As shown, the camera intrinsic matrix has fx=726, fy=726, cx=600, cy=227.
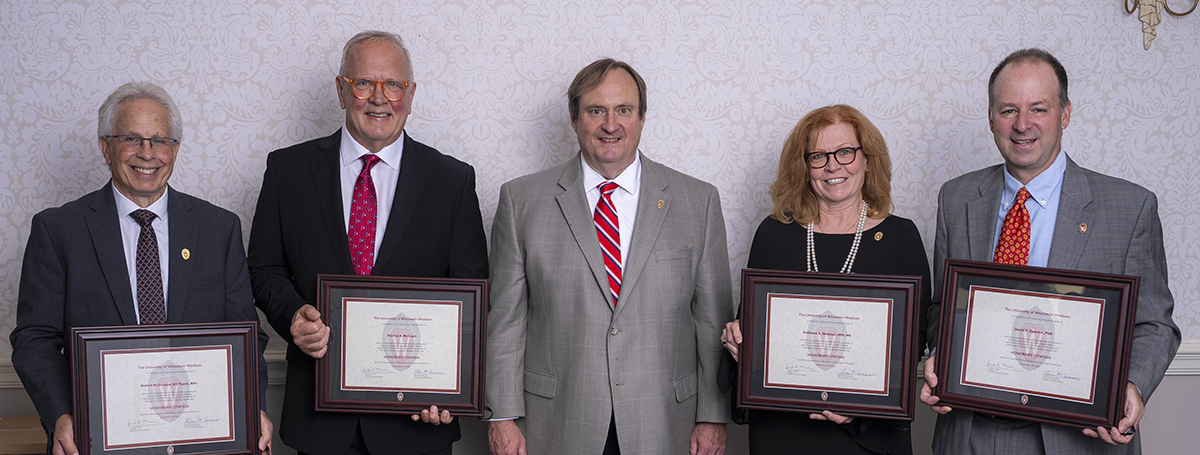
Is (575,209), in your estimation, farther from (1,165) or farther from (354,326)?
(1,165)

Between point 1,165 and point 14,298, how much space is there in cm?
55

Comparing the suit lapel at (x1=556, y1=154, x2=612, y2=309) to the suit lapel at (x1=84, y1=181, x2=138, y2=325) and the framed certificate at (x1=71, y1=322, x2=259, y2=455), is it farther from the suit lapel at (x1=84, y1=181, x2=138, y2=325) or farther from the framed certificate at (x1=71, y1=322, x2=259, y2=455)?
the suit lapel at (x1=84, y1=181, x2=138, y2=325)

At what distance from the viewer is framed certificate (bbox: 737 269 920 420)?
2.09 m

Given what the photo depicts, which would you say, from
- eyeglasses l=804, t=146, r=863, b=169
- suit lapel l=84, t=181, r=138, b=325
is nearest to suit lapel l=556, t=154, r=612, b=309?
eyeglasses l=804, t=146, r=863, b=169

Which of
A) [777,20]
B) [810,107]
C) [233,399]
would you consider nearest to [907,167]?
[810,107]

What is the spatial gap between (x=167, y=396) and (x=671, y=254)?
1525mm

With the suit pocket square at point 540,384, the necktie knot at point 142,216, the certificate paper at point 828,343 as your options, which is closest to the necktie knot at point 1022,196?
the certificate paper at point 828,343

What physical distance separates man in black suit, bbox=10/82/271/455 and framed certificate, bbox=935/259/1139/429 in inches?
79.9

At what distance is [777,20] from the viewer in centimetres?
314

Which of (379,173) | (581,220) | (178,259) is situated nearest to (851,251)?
(581,220)

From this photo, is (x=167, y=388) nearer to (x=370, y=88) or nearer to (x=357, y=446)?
(x=357, y=446)

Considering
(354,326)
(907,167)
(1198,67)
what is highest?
(1198,67)

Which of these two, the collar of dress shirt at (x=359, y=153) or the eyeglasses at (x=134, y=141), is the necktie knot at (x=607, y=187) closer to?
the collar of dress shirt at (x=359, y=153)

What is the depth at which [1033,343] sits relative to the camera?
6.56 ft
